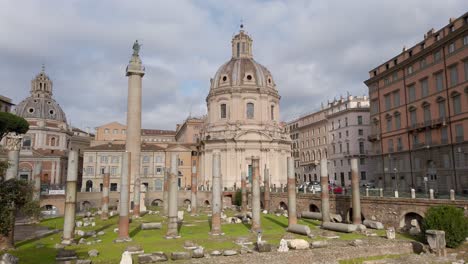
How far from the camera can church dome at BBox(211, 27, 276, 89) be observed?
7375 cm

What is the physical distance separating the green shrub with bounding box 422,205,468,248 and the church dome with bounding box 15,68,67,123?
80837 mm

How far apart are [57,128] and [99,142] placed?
363 inches

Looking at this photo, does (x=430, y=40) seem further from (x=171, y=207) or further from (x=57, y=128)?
(x=57, y=128)

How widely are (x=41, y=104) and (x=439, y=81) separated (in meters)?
77.1

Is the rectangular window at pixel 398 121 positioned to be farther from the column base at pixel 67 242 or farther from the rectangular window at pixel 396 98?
the column base at pixel 67 242

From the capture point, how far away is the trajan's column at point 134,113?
43831 mm

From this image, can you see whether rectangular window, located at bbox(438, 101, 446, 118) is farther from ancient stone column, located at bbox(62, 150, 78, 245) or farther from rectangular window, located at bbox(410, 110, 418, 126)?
ancient stone column, located at bbox(62, 150, 78, 245)

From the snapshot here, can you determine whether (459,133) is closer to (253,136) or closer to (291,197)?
(291,197)

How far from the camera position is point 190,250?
21875 millimetres

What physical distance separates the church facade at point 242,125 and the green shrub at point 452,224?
45.4 meters

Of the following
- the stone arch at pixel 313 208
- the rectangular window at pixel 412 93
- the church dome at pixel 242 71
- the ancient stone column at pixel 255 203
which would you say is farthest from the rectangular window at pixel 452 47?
the church dome at pixel 242 71

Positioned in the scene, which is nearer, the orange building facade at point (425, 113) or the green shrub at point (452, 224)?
the green shrub at point (452, 224)

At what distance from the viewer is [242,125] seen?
235ft

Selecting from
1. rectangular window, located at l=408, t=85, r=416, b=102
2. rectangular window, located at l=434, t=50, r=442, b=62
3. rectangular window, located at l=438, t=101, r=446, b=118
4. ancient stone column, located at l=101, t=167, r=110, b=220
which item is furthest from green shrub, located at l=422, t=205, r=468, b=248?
ancient stone column, located at l=101, t=167, r=110, b=220
